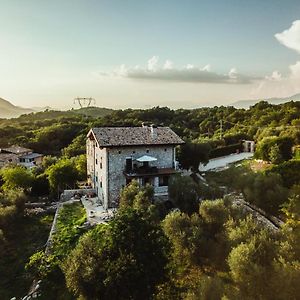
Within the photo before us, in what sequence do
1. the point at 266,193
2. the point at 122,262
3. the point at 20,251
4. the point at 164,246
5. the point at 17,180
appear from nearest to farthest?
the point at 122,262 → the point at 164,246 → the point at 20,251 → the point at 266,193 → the point at 17,180

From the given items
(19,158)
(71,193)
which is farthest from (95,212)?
(19,158)

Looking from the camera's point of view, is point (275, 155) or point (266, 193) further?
point (275, 155)

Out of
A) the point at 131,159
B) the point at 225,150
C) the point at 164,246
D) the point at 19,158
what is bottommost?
the point at 19,158

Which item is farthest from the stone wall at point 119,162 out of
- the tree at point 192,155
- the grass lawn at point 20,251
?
the tree at point 192,155

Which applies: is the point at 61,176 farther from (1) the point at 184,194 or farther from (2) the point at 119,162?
(1) the point at 184,194

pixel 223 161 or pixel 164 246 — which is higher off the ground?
pixel 164 246

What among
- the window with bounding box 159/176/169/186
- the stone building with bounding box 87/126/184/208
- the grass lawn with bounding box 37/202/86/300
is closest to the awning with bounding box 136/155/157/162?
the stone building with bounding box 87/126/184/208

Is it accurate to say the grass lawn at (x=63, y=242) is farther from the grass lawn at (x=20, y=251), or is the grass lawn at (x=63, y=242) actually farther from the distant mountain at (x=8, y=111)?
the distant mountain at (x=8, y=111)
